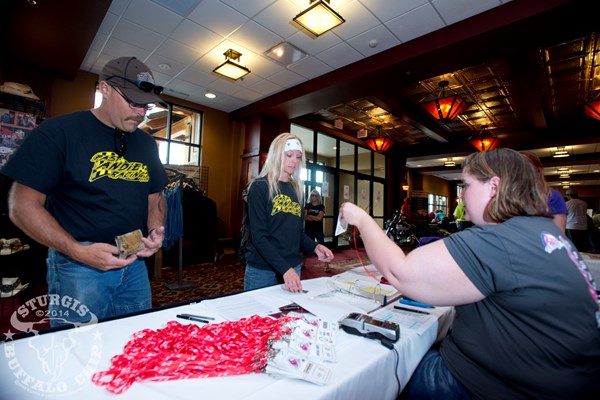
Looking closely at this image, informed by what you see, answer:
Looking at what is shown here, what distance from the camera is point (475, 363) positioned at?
34.6 inches

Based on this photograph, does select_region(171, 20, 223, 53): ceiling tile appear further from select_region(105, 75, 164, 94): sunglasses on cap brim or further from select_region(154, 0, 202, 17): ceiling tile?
select_region(105, 75, 164, 94): sunglasses on cap brim

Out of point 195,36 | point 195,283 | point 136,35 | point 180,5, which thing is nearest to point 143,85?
point 180,5

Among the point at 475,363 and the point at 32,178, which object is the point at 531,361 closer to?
the point at 475,363

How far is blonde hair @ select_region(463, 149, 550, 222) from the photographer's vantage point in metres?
0.90

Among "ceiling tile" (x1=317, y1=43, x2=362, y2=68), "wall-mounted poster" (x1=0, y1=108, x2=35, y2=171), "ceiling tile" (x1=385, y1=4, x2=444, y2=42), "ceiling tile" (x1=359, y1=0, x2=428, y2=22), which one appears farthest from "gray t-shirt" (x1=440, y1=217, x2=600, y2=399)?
"wall-mounted poster" (x1=0, y1=108, x2=35, y2=171)

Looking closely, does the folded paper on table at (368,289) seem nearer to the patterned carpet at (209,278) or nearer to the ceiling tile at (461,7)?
the patterned carpet at (209,278)

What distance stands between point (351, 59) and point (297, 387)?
4.65 m

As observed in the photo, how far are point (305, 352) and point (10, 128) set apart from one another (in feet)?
17.1

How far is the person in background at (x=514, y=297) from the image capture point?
29.5 inches

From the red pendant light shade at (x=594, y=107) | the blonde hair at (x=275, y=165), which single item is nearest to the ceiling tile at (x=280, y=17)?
the blonde hair at (x=275, y=165)

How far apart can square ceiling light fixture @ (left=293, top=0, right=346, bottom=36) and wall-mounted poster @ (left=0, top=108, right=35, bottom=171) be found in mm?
3933

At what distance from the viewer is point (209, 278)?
175 inches

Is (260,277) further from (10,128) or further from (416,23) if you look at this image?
(10,128)

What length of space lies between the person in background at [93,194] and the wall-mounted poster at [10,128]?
380 centimetres
